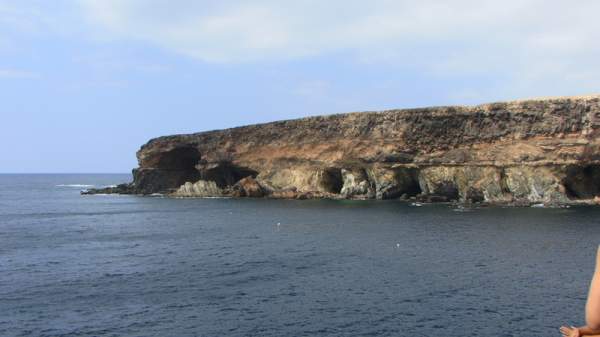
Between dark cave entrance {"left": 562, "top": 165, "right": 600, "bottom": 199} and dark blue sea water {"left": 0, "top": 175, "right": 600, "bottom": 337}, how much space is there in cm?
1186

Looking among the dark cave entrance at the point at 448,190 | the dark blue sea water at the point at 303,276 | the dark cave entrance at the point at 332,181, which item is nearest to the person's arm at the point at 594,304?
the dark blue sea water at the point at 303,276

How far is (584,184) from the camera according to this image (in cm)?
6825

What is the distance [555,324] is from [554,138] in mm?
51390

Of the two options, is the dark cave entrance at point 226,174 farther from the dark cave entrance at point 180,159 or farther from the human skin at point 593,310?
the human skin at point 593,310

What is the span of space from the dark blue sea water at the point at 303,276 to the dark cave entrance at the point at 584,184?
38.9 feet

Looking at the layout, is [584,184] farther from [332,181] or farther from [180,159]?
[180,159]

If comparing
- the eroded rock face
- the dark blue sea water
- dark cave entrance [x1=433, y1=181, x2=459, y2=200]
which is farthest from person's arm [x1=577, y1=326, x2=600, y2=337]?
the eroded rock face

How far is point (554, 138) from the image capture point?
66.6 meters

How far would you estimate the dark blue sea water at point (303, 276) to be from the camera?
21641mm

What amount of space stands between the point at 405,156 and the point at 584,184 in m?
23.2

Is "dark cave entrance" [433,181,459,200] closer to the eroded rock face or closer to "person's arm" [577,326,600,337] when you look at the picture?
the eroded rock face

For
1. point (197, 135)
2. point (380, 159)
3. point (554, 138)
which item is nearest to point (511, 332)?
point (554, 138)

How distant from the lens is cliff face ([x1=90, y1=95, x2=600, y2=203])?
66062mm

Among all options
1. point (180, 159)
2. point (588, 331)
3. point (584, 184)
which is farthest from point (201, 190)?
point (588, 331)
